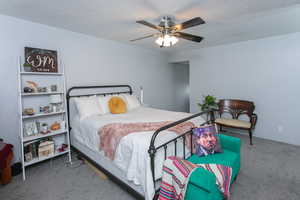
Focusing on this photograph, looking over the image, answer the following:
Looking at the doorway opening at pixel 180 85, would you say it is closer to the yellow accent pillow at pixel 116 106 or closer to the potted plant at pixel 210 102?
the potted plant at pixel 210 102

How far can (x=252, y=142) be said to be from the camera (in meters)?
3.43

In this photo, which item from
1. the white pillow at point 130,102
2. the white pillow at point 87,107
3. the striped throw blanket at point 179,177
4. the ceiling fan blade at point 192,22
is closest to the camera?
the striped throw blanket at point 179,177

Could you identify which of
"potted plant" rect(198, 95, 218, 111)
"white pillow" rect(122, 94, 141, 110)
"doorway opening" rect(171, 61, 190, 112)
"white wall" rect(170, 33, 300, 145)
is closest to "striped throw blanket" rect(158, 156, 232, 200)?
"white pillow" rect(122, 94, 141, 110)

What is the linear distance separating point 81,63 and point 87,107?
40.9 inches

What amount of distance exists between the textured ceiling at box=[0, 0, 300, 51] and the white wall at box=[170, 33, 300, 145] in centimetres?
55

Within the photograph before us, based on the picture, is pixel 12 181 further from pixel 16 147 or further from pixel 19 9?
pixel 19 9

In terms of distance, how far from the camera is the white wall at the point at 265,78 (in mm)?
3252

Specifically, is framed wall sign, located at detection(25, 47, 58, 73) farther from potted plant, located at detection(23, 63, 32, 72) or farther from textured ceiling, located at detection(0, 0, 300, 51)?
textured ceiling, located at detection(0, 0, 300, 51)

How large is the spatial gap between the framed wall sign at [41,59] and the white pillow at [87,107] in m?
0.73

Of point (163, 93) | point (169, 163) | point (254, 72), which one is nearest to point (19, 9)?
point (169, 163)

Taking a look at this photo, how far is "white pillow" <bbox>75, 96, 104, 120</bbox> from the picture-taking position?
2700 mm

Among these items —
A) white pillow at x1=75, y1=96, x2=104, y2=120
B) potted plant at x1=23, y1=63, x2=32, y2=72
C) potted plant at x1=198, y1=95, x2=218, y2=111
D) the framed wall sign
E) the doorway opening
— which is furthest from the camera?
the doorway opening

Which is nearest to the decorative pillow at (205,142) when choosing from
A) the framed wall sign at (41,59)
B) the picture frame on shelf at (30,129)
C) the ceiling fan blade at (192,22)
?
the ceiling fan blade at (192,22)

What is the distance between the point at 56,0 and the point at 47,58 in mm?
1083
